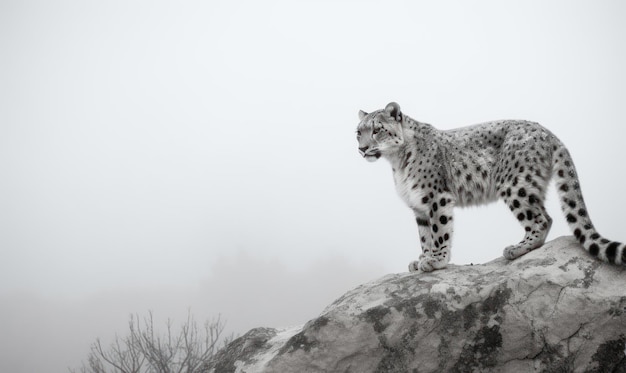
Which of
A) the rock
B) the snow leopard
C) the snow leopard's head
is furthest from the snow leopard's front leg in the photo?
the snow leopard's head

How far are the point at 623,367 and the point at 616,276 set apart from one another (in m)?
1.18

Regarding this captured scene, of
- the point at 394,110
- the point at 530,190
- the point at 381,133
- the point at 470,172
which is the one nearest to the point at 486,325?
the point at 530,190

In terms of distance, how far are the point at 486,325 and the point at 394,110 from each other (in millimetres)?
4359

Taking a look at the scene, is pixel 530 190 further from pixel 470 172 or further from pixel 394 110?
pixel 394 110

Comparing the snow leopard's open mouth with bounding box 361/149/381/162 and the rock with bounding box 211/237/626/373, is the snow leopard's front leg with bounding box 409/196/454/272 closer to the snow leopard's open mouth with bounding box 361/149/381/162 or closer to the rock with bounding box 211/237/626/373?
the rock with bounding box 211/237/626/373

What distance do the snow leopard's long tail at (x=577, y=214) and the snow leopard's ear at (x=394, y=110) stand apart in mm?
2753

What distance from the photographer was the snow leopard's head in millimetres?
9562

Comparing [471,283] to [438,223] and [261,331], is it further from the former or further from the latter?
[261,331]

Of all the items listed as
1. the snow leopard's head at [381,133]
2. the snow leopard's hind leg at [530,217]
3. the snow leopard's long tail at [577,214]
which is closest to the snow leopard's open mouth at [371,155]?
the snow leopard's head at [381,133]

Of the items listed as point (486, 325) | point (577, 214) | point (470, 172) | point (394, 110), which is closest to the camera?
point (486, 325)

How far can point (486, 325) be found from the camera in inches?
275

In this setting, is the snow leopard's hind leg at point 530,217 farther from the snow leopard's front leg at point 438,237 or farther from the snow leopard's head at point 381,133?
the snow leopard's head at point 381,133

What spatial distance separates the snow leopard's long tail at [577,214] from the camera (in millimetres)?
7059

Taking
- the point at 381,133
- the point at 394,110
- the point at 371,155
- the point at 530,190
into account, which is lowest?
the point at 530,190
